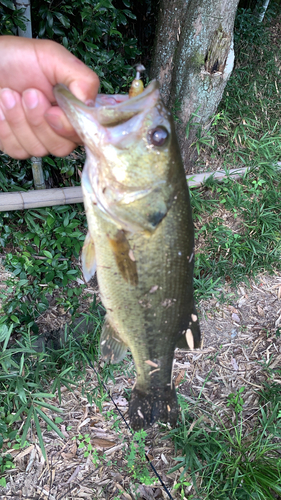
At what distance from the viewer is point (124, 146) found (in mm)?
1305

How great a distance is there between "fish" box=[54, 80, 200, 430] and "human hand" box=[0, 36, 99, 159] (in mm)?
167

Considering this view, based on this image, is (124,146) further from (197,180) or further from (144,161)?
(197,180)

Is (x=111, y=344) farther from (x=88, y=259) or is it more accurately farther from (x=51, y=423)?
(x=51, y=423)

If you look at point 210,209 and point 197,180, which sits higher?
point 197,180

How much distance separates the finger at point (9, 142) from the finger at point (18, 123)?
0.02 metres

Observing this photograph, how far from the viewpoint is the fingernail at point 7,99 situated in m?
1.53

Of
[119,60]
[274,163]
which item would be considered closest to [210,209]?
[274,163]

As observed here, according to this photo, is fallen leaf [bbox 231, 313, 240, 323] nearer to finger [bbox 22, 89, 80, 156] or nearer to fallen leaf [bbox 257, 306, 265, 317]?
fallen leaf [bbox 257, 306, 265, 317]

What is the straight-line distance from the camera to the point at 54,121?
1480mm

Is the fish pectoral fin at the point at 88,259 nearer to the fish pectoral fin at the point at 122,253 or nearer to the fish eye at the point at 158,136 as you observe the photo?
the fish pectoral fin at the point at 122,253

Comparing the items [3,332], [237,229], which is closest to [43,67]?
[3,332]

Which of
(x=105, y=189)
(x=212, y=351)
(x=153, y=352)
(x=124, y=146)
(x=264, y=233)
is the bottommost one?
(x=212, y=351)

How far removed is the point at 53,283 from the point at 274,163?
330 cm

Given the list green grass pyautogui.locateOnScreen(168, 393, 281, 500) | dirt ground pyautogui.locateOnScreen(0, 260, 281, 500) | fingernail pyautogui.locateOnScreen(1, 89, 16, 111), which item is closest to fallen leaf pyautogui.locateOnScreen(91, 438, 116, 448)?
dirt ground pyautogui.locateOnScreen(0, 260, 281, 500)
